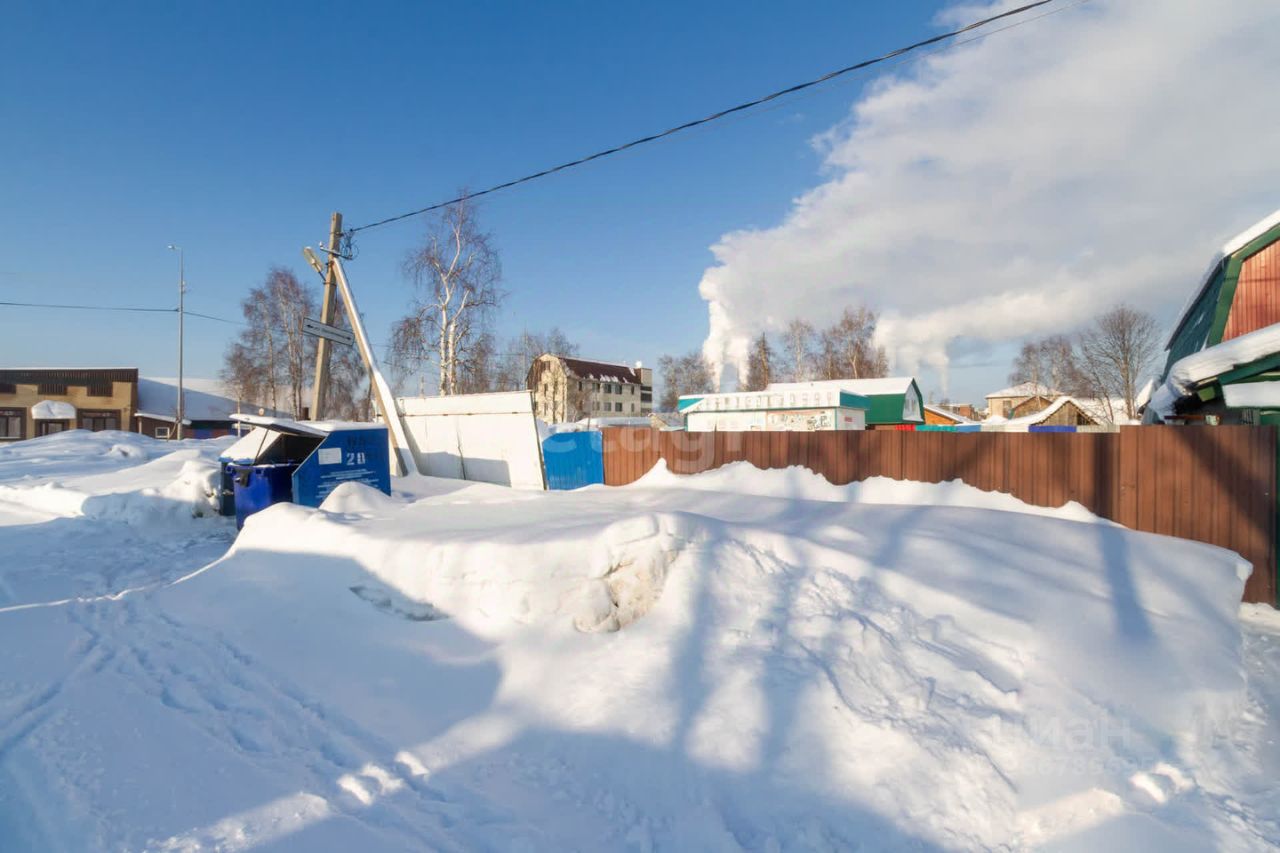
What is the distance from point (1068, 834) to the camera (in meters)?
2.66

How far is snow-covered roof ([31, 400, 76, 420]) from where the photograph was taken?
35.8 metres

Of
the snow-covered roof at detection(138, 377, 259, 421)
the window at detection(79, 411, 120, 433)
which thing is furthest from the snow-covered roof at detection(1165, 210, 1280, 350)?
the window at detection(79, 411, 120, 433)

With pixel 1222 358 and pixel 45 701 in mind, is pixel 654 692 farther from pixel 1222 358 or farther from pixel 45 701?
pixel 1222 358

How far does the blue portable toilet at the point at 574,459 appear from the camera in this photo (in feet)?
37.9

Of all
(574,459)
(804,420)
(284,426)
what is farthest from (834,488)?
(804,420)

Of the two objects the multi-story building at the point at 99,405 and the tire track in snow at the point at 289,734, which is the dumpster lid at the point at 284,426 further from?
the multi-story building at the point at 99,405

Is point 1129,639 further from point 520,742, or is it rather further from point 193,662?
point 193,662

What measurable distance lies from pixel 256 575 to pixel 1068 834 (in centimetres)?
654

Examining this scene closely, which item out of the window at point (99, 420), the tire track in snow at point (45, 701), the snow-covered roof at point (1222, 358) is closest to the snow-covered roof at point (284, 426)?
the tire track in snow at point (45, 701)

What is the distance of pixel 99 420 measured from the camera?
1620 inches

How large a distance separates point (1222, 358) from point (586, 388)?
5998 centimetres

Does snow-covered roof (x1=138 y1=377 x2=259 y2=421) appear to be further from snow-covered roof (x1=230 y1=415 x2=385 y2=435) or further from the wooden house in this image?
the wooden house

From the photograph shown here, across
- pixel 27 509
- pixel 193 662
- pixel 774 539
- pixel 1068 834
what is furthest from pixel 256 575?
pixel 27 509

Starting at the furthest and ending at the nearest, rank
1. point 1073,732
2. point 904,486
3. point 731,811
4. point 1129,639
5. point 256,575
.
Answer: point 904,486 < point 256,575 < point 1129,639 < point 1073,732 < point 731,811
